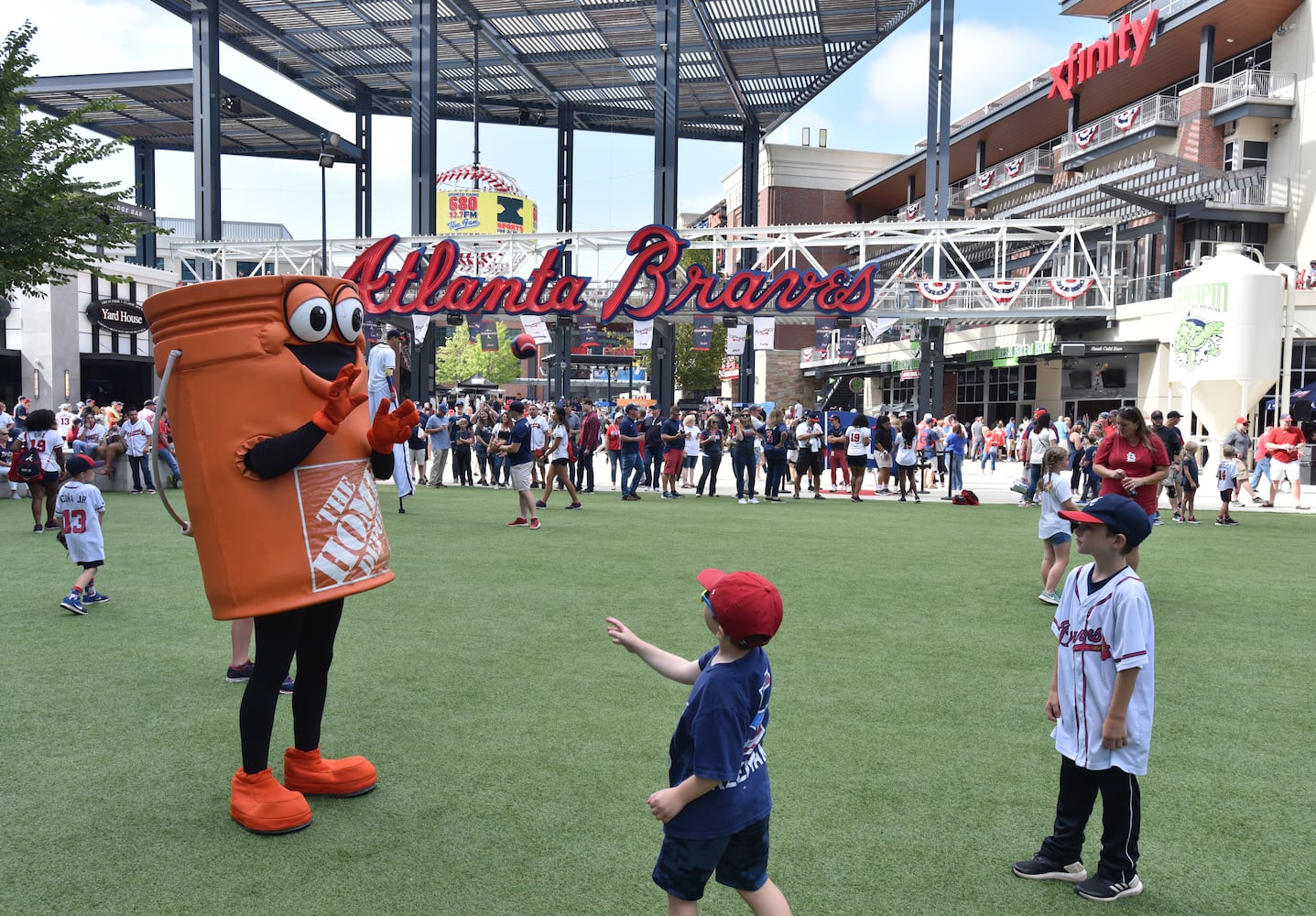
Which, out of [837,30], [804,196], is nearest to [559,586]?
[837,30]

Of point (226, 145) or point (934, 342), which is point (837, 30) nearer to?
point (934, 342)

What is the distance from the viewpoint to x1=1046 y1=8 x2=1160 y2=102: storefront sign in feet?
98.0

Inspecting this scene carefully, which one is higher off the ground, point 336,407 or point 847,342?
point 847,342

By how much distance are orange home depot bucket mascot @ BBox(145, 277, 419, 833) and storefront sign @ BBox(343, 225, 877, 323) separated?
21.1 meters

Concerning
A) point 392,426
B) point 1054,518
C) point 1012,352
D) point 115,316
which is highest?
point 115,316

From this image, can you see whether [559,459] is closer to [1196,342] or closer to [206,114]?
[1196,342]

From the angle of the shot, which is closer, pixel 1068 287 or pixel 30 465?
pixel 30 465

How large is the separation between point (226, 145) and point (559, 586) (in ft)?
135

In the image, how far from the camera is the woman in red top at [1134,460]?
8008 mm

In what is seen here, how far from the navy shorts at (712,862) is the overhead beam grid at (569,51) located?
31.7 m

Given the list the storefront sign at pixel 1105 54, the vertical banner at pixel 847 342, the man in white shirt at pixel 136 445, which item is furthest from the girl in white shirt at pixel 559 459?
the storefront sign at pixel 1105 54

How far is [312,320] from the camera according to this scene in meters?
3.70

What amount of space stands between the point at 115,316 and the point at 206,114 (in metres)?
7.74

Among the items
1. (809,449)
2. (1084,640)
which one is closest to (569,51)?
(809,449)
